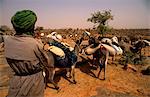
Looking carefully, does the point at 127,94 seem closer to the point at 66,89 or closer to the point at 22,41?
the point at 66,89

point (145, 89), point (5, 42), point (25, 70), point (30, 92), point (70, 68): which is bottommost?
point (145, 89)

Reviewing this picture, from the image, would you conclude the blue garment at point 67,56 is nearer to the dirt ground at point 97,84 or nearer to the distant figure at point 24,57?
the dirt ground at point 97,84

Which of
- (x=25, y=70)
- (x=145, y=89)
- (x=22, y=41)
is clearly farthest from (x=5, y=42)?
(x=145, y=89)

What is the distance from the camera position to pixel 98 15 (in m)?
21.6

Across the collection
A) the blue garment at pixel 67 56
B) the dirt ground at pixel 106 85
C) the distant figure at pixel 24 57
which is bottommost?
the dirt ground at pixel 106 85

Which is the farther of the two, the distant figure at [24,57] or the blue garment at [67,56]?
the blue garment at [67,56]

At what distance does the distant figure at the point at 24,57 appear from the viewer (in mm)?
2531

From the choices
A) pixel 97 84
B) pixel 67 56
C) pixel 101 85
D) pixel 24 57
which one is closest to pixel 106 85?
A: pixel 101 85

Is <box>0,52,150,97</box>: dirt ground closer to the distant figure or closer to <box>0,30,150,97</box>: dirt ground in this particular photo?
<box>0,30,150,97</box>: dirt ground

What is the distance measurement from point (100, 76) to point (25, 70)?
18.7 feet

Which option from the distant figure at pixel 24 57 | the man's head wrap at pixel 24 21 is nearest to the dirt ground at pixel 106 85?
the distant figure at pixel 24 57

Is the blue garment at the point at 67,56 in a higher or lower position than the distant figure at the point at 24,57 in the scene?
lower

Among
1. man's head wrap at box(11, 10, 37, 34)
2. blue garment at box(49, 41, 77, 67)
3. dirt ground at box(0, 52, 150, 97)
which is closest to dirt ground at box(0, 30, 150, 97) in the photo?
dirt ground at box(0, 52, 150, 97)

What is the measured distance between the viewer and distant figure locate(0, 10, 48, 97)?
2531 mm
